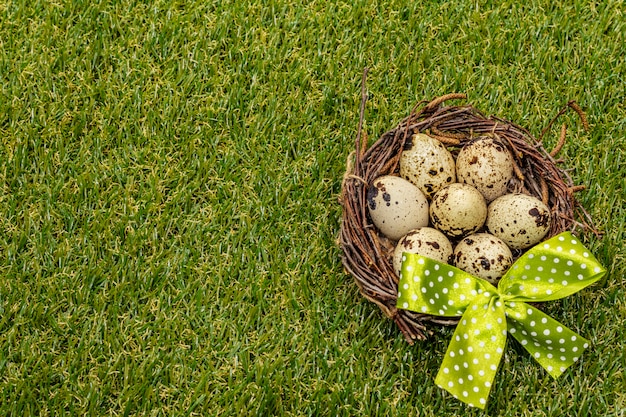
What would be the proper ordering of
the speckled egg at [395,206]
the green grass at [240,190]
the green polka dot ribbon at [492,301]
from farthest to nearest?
the green grass at [240,190] → the speckled egg at [395,206] → the green polka dot ribbon at [492,301]

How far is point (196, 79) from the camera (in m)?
2.90

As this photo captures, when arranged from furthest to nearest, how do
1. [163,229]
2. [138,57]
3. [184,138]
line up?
[138,57], [184,138], [163,229]

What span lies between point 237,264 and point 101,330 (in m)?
0.49

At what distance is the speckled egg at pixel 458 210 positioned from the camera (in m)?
2.17

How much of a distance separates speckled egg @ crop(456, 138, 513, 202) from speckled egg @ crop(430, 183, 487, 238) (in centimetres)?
5

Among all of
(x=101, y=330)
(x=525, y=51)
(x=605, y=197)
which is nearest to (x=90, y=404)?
(x=101, y=330)

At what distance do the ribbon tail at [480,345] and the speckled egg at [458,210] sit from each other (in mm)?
231

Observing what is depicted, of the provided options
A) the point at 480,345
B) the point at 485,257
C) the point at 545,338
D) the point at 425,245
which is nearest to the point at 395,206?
the point at 425,245

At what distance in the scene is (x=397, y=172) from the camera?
7.82 ft

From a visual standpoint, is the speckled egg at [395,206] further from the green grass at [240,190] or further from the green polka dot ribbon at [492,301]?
the green grass at [240,190]

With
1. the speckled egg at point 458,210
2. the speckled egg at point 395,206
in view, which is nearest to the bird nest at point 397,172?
the speckled egg at point 395,206

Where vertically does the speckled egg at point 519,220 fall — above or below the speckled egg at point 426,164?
below

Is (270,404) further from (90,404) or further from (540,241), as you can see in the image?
(540,241)

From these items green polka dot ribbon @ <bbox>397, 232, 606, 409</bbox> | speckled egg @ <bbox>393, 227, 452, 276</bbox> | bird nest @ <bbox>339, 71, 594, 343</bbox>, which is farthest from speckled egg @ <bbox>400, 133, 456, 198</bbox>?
green polka dot ribbon @ <bbox>397, 232, 606, 409</bbox>
